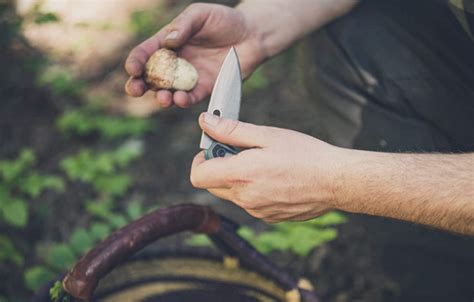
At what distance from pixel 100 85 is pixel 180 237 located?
1267 millimetres

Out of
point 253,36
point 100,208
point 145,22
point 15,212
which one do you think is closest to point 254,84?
point 145,22

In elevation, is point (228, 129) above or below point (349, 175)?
above

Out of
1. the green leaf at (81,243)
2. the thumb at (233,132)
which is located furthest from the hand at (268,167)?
the green leaf at (81,243)

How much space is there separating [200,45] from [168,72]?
26 cm

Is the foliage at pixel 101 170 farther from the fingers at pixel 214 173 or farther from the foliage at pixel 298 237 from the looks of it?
Result: the fingers at pixel 214 173

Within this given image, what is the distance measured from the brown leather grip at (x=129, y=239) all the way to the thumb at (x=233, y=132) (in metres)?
0.21

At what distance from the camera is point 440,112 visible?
1.74 m

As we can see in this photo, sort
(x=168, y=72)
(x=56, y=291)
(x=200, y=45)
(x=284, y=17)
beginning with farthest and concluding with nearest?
(x=284, y=17) → (x=200, y=45) → (x=168, y=72) → (x=56, y=291)

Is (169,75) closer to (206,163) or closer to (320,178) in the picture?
(206,163)

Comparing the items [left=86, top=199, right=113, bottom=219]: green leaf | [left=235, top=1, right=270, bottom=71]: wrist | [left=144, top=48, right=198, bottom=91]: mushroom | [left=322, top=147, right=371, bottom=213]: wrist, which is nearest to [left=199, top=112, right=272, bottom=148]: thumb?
[left=322, top=147, right=371, bottom=213]: wrist

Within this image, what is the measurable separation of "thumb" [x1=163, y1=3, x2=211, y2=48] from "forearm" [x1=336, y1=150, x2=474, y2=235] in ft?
1.96

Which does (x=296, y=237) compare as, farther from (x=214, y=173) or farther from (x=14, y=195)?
(x=14, y=195)

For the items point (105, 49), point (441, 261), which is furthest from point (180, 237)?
point (105, 49)

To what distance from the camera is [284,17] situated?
6.18 ft
